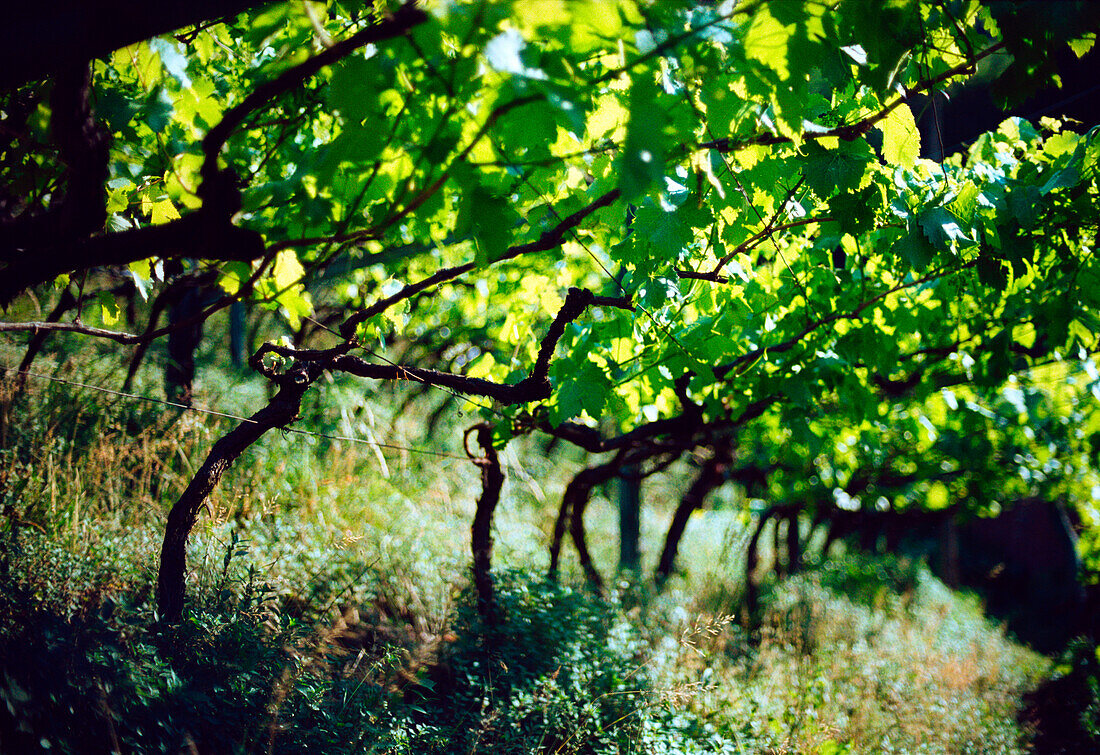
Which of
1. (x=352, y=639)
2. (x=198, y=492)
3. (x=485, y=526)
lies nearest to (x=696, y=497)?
(x=485, y=526)

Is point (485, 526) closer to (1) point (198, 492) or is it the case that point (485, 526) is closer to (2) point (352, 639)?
(2) point (352, 639)

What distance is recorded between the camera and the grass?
1.98m

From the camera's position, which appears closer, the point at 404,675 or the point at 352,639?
the point at 404,675

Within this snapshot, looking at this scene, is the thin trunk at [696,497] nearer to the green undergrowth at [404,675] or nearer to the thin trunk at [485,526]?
the green undergrowth at [404,675]

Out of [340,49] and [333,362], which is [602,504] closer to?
[333,362]

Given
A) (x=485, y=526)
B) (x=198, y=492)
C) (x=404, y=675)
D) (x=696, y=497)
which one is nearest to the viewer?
(x=198, y=492)

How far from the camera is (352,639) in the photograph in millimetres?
3094


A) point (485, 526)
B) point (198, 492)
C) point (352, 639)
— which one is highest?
point (198, 492)

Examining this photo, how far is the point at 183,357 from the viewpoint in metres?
4.28

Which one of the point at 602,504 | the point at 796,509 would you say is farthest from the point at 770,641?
the point at 602,504

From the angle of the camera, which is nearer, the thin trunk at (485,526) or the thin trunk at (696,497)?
the thin trunk at (485,526)

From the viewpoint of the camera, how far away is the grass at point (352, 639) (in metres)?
1.98

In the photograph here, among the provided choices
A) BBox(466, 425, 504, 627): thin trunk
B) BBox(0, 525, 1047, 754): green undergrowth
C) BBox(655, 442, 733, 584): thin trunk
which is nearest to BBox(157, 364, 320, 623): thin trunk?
BBox(0, 525, 1047, 754): green undergrowth

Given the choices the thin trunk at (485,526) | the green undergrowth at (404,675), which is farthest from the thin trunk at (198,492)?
the thin trunk at (485,526)
